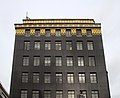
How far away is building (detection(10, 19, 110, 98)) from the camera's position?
63.1 m

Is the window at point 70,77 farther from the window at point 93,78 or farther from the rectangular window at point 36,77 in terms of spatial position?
the rectangular window at point 36,77

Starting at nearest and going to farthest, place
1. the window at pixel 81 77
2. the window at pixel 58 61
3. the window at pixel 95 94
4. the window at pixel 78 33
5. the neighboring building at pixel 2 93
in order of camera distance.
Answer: the window at pixel 95 94
the window at pixel 81 77
the window at pixel 58 61
the window at pixel 78 33
the neighboring building at pixel 2 93

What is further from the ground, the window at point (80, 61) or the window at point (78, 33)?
the window at point (78, 33)

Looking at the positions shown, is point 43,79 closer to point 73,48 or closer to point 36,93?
point 36,93

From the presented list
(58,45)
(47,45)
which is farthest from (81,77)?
(47,45)

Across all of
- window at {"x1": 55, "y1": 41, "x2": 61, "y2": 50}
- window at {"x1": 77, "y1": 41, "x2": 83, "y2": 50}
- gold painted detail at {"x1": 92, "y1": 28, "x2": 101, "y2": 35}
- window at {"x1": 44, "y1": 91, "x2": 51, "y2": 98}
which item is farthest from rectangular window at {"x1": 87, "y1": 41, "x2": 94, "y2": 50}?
window at {"x1": 44, "y1": 91, "x2": 51, "y2": 98}

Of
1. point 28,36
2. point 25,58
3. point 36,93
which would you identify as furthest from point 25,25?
point 36,93

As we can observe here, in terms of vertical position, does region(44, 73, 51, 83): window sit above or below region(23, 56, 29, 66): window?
below

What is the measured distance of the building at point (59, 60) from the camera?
63.1m

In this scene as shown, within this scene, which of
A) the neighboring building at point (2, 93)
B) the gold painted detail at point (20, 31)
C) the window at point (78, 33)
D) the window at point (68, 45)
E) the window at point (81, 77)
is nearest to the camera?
the window at point (81, 77)

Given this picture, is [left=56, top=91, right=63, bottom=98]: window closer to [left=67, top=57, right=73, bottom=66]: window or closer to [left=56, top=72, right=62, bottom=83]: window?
[left=56, top=72, right=62, bottom=83]: window

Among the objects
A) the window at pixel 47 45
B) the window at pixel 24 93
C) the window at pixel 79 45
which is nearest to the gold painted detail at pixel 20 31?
the window at pixel 47 45

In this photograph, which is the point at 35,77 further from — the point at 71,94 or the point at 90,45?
the point at 90,45

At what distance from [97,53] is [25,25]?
20.3 meters
